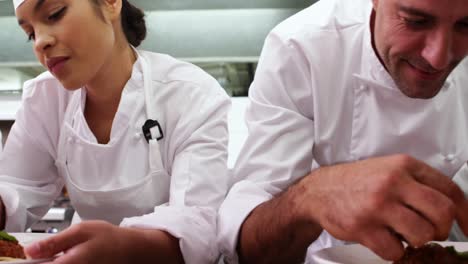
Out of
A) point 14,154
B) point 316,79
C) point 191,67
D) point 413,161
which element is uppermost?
point 413,161

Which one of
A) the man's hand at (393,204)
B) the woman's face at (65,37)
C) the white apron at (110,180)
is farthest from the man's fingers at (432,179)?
the woman's face at (65,37)

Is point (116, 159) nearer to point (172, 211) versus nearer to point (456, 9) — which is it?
point (172, 211)

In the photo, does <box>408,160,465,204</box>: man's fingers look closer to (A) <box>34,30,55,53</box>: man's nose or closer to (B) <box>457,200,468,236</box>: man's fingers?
(B) <box>457,200,468,236</box>: man's fingers

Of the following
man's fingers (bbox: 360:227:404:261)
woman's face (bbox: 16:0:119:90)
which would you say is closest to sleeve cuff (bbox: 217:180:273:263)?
man's fingers (bbox: 360:227:404:261)

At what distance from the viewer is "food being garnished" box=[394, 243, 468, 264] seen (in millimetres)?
923

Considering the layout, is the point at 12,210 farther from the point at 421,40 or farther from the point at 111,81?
the point at 421,40

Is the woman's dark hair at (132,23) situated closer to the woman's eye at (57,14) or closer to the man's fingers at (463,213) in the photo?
the woman's eye at (57,14)

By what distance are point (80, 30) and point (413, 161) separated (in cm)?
98

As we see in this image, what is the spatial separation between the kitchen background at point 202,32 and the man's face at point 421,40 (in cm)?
183

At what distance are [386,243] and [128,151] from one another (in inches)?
34.8

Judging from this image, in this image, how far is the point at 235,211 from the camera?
132cm

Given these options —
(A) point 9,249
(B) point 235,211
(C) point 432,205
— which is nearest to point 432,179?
(C) point 432,205

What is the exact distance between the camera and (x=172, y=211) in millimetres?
1350

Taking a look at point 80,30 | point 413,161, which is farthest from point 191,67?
point 413,161
